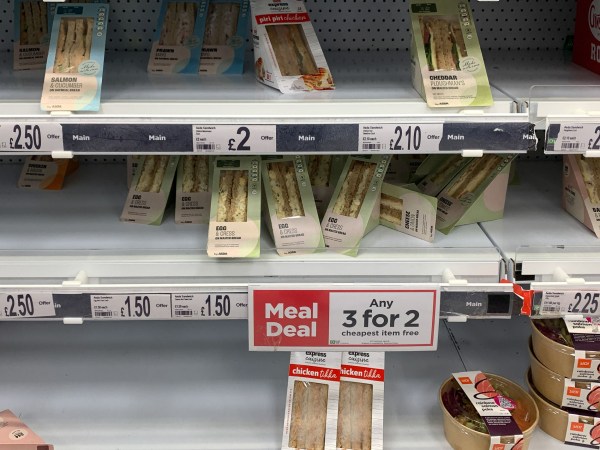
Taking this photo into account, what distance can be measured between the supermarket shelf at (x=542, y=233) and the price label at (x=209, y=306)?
2.11ft

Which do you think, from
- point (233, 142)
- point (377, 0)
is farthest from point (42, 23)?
point (377, 0)

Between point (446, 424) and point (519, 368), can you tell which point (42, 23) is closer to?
point (446, 424)

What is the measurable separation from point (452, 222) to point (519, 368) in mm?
585

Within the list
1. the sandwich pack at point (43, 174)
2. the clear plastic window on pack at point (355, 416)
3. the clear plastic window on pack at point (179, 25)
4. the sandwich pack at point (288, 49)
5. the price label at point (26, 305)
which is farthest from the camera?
the sandwich pack at point (43, 174)

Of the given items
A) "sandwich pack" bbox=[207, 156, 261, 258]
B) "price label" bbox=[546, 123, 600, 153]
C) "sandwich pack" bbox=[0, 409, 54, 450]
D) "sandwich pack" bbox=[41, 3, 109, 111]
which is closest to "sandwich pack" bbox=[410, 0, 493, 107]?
"price label" bbox=[546, 123, 600, 153]

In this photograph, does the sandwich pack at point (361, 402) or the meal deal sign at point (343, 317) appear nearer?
the meal deal sign at point (343, 317)

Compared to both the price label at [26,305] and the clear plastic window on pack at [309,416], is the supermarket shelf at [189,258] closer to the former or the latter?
the price label at [26,305]

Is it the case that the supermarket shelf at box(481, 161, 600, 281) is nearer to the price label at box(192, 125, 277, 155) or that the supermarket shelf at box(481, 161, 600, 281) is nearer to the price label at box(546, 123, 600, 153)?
the price label at box(546, 123, 600, 153)

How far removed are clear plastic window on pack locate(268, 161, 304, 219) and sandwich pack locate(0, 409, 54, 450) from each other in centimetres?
80

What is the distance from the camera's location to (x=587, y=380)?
6.28 ft

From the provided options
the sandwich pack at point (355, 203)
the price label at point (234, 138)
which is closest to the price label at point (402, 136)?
the price label at point (234, 138)

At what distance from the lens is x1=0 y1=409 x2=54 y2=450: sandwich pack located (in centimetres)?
180

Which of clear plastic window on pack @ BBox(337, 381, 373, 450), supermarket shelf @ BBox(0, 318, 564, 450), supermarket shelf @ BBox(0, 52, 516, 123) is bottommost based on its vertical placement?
supermarket shelf @ BBox(0, 318, 564, 450)

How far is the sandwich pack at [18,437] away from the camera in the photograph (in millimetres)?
1803
